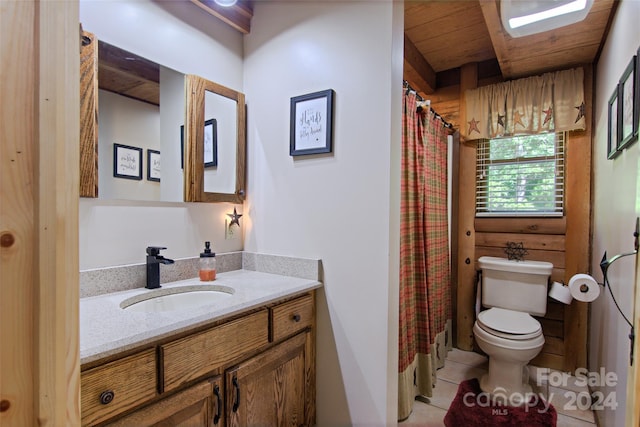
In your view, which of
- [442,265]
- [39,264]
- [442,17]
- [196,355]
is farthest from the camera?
[442,265]

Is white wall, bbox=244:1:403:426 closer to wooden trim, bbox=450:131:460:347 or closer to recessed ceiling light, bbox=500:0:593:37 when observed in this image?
recessed ceiling light, bbox=500:0:593:37

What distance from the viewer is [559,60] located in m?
2.25

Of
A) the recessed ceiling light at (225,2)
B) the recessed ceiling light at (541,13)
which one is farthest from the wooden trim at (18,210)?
the recessed ceiling light at (541,13)

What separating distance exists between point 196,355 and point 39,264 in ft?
2.58

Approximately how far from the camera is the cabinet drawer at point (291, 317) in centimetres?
138

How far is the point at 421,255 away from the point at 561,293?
3.46 ft

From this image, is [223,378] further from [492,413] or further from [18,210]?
[492,413]

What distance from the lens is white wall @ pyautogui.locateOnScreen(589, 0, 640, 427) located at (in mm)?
1271

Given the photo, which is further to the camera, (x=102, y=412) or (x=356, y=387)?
(x=356, y=387)

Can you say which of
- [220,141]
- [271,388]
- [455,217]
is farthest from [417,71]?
[271,388]

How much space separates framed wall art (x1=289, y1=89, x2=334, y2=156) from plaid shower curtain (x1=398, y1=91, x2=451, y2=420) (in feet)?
1.69

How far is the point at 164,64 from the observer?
1568mm

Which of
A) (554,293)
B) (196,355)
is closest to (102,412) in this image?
(196,355)

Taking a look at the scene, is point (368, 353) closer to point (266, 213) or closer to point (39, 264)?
point (266, 213)
